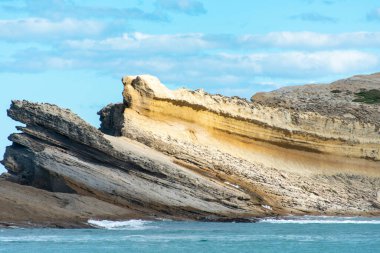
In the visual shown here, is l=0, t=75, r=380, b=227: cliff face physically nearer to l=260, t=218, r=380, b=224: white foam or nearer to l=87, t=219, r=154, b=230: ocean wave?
l=87, t=219, r=154, b=230: ocean wave

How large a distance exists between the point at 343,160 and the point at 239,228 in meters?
14.3

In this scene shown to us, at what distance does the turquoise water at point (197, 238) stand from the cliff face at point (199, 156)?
1382 mm

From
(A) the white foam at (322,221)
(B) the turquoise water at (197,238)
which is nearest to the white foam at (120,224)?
(B) the turquoise water at (197,238)

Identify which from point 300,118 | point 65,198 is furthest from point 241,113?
point 65,198

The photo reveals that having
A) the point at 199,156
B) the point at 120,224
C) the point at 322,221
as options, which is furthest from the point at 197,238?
the point at 322,221

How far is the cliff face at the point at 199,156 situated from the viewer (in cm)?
4816

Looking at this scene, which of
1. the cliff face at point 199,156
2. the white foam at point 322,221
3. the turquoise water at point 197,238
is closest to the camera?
the turquoise water at point 197,238

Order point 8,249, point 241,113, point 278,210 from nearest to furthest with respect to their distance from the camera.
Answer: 1. point 8,249
2. point 278,210
3. point 241,113

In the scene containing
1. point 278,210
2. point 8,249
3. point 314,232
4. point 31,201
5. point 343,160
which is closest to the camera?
point 8,249

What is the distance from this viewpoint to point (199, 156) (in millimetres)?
52938

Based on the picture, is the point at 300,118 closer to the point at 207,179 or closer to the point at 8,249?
the point at 207,179

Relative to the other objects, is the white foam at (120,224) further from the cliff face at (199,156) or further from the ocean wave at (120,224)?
the cliff face at (199,156)

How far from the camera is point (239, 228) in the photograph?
48.3 m

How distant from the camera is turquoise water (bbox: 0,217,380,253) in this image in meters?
40.8
